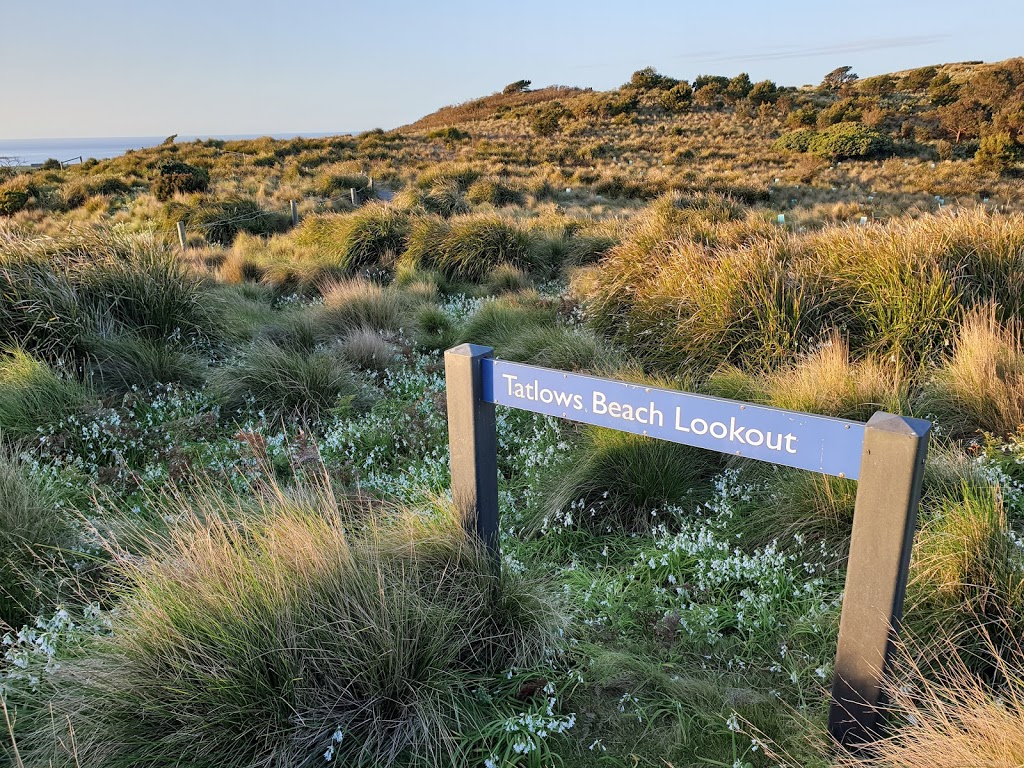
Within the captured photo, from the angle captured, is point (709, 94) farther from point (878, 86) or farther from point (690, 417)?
point (690, 417)

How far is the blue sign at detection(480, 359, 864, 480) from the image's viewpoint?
215cm

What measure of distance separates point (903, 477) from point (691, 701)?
1311mm

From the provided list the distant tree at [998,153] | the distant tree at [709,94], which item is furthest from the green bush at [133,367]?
the distant tree at [709,94]

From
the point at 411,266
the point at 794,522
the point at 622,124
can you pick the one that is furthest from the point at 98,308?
the point at 622,124

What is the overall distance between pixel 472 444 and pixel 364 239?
10.9 meters

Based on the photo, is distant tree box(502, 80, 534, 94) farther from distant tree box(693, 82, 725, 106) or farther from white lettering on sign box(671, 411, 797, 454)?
white lettering on sign box(671, 411, 797, 454)

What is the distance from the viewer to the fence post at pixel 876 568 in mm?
1994

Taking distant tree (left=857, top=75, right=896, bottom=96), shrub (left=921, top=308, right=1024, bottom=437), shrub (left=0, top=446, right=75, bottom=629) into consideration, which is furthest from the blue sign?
distant tree (left=857, top=75, right=896, bottom=96)

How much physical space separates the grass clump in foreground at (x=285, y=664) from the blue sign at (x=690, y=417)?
88 cm

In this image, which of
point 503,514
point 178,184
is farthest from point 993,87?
point 503,514

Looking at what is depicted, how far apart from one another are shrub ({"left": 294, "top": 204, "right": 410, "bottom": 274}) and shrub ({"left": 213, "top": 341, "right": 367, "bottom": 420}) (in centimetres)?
588

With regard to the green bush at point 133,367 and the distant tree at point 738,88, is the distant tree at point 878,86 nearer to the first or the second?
the distant tree at point 738,88

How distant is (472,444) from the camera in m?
3.03

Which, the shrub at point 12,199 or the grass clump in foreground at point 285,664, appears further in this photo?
the shrub at point 12,199
